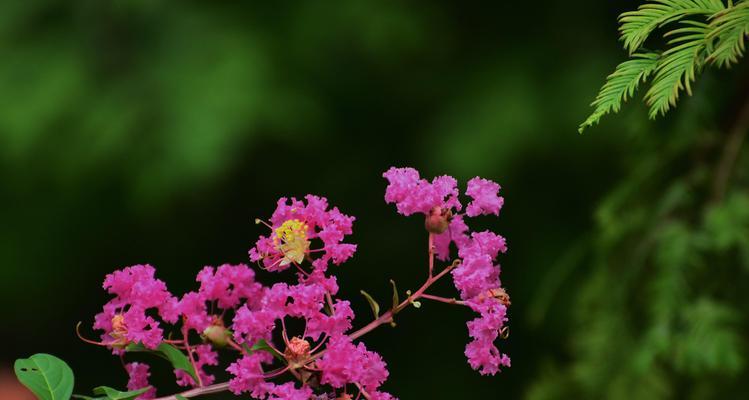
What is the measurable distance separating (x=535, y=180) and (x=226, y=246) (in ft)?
4.72

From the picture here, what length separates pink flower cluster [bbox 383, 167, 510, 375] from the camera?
87cm

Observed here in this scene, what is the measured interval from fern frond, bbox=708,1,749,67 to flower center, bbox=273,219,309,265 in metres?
0.39

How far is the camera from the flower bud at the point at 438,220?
0.89 meters

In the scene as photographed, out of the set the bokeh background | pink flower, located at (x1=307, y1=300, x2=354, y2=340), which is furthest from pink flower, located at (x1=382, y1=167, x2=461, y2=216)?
the bokeh background

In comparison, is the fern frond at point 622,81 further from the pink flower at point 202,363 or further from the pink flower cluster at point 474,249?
the pink flower at point 202,363

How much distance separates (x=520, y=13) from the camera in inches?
144

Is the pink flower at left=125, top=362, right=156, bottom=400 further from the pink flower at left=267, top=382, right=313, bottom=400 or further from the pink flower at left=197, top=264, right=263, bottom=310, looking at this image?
the pink flower at left=267, top=382, right=313, bottom=400

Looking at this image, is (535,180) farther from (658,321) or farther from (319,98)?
(658,321)

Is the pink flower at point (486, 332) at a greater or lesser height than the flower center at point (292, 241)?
lesser

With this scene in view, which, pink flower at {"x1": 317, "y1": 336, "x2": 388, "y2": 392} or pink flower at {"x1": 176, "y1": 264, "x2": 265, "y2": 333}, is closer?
pink flower at {"x1": 317, "y1": 336, "x2": 388, "y2": 392}

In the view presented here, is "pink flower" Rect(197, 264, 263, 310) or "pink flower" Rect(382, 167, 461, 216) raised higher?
"pink flower" Rect(382, 167, 461, 216)

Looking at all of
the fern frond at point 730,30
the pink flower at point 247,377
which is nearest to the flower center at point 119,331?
the pink flower at point 247,377

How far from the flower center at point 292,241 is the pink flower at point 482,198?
6.1 inches

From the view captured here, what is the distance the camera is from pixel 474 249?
2.88ft
